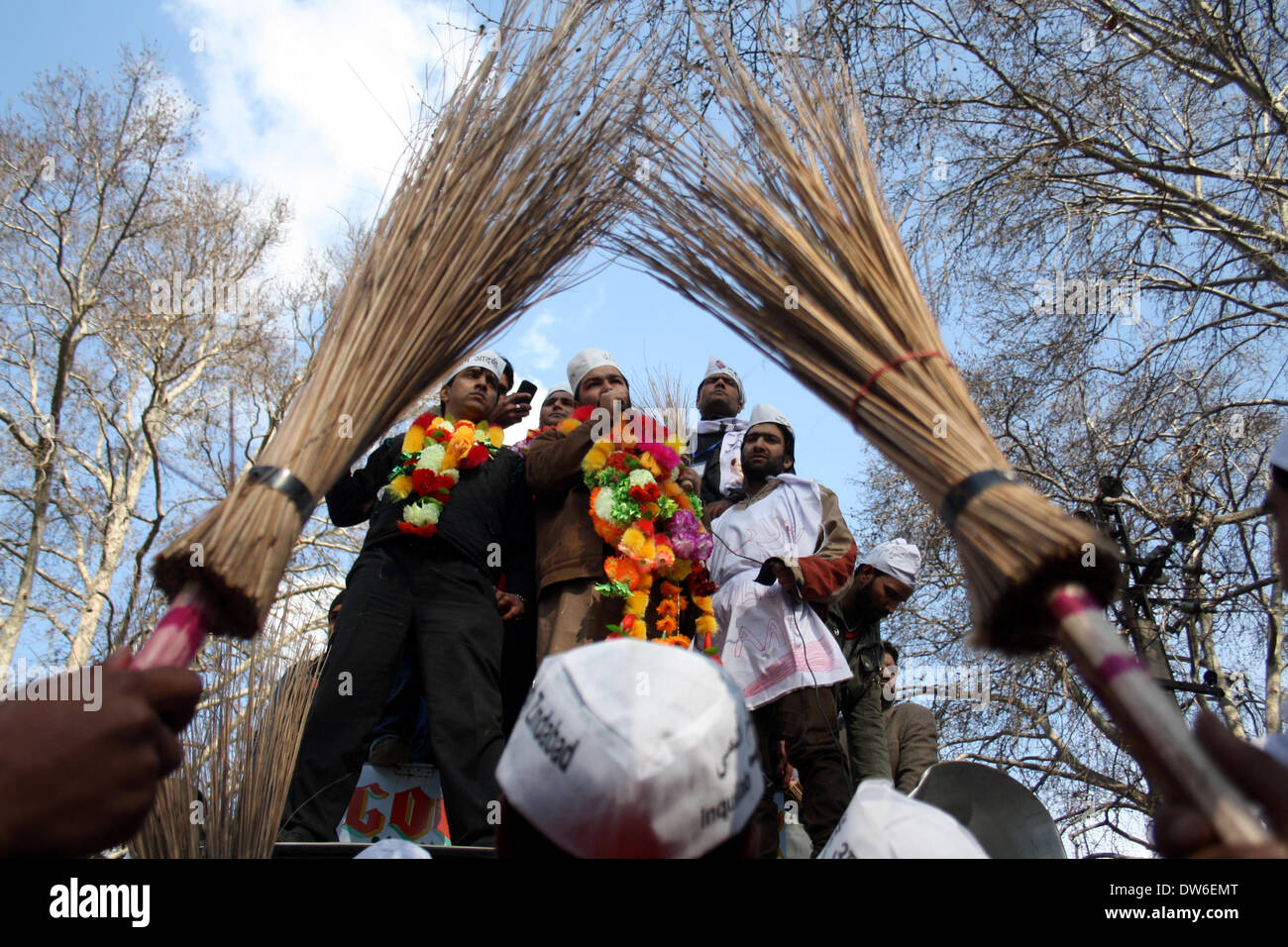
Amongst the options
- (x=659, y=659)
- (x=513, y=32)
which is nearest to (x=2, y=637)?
(x=513, y=32)

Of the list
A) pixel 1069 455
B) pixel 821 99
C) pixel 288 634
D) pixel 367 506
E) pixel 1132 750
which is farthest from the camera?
pixel 1069 455

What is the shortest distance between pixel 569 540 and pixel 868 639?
4.85 feet

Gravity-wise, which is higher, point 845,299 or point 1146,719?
point 845,299

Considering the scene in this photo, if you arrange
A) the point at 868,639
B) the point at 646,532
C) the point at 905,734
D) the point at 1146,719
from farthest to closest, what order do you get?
the point at 905,734 < the point at 868,639 < the point at 646,532 < the point at 1146,719

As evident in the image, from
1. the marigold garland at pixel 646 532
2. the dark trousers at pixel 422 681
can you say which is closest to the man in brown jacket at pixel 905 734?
the marigold garland at pixel 646 532

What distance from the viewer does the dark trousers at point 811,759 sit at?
310cm

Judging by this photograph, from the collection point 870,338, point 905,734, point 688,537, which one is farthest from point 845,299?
point 905,734

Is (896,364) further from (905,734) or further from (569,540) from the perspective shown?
(905,734)

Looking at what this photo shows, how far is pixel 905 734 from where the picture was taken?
4250 millimetres

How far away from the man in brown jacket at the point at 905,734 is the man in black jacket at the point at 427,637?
1822mm

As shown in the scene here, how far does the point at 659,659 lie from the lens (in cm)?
99
